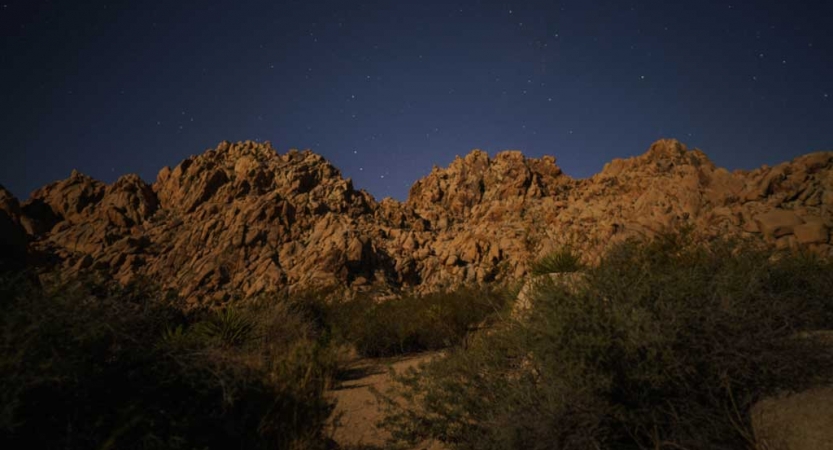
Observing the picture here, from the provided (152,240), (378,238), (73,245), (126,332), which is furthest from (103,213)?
(126,332)

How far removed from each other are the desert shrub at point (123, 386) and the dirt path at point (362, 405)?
2.64 feet

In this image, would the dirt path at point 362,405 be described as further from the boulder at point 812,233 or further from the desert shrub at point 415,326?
the boulder at point 812,233

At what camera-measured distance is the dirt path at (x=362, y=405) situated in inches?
228

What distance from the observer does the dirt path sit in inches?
228

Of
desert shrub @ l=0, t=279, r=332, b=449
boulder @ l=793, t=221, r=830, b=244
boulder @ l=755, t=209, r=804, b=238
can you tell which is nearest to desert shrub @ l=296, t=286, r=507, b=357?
desert shrub @ l=0, t=279, r=332, b=449

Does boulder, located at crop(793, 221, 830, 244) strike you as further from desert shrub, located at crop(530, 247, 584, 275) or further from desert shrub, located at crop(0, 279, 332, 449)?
desert shrub, located at crop(0, 279, 332, 449)

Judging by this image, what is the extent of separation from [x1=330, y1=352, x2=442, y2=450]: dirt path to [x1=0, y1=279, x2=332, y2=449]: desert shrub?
2.64 feet

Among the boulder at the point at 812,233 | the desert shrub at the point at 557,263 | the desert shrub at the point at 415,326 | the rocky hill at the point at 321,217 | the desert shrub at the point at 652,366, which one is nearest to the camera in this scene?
the desert shrub at the point at 652,366

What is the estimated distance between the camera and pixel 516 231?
4700 cm

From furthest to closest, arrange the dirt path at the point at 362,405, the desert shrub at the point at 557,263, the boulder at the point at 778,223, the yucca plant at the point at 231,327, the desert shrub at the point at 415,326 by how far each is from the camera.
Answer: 1. the boulder at the point at 778,223
2. the desert shrub at the point at 415,326
3. the yucca plant at the point at 231,327
4. the desert shrub at the point at 557,263
5. the dirt path at the point at 362,405

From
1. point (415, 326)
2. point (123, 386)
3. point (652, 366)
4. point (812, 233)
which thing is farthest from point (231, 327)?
point (812, 233)

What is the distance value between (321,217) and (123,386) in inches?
1896

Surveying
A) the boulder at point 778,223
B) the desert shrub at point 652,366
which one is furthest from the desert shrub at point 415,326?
the boulder at point 778,223

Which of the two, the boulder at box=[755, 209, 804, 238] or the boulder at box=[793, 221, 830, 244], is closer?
the boulder at box=[793, 221, 830, 244]
